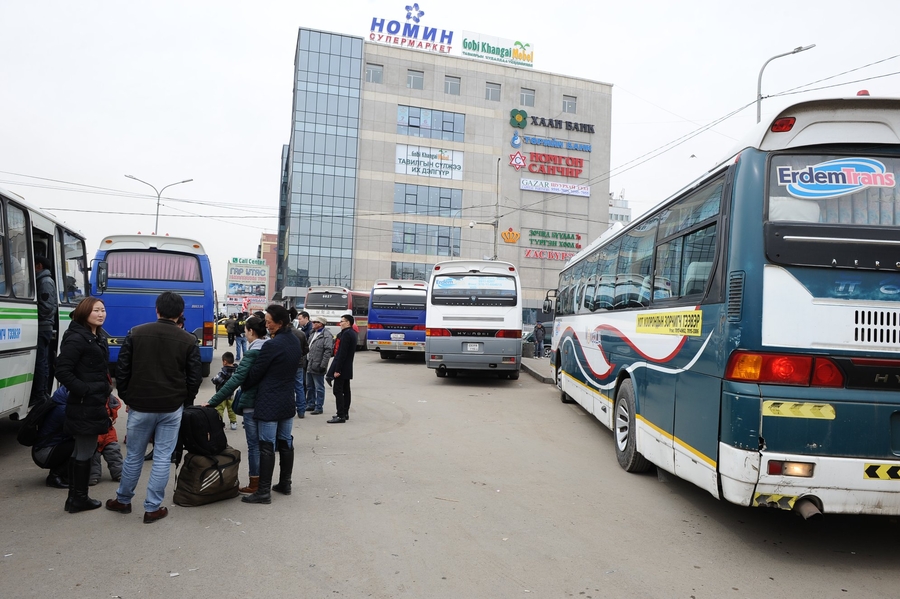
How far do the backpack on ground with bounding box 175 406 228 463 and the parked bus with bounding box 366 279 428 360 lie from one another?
15.3 meters

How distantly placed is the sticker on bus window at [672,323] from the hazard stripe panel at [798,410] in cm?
89

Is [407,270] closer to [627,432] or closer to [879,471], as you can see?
[627,432]

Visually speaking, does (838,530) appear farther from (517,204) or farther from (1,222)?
(517,204)

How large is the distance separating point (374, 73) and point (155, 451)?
51.7m

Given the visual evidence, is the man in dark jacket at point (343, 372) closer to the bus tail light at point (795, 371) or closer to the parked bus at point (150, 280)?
the parked bus at point (150, 280)

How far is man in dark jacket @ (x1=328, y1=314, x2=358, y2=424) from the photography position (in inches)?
387

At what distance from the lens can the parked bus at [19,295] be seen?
627cm

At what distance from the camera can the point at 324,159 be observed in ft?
169

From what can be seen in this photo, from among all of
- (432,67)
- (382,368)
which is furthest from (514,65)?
(382,368)

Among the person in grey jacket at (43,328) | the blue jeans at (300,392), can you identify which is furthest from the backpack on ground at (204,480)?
the blue jeans at (300,392)

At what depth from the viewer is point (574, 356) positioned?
36.3ft

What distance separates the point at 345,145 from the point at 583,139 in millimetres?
22120

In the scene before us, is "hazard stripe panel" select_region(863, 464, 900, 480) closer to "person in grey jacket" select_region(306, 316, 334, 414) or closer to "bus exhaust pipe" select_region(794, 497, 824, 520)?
"bus exhaust pipe" select_region(794, 497, 824, 520)

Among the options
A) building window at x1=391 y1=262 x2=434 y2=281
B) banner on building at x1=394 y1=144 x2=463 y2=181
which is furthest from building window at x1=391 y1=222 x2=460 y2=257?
banner on building at x1=394 y1=144 x2=463 y2=181
